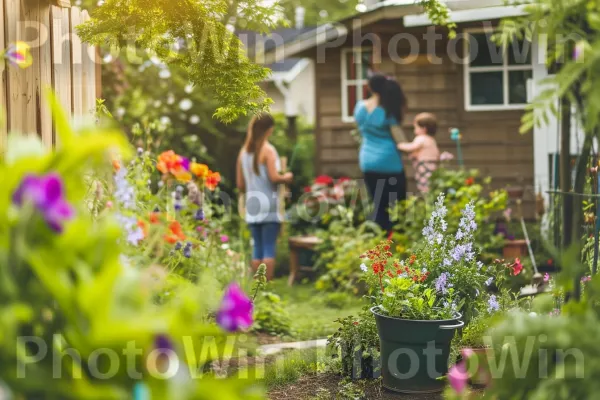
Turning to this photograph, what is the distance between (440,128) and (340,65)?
1.89 meters

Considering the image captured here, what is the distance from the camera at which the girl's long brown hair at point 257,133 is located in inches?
273

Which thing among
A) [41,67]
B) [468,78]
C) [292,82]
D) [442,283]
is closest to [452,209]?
[442,283]

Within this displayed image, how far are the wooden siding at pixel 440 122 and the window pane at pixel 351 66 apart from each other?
0.43 feet

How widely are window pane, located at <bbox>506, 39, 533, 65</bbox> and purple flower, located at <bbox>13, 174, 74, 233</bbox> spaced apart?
31.2ft

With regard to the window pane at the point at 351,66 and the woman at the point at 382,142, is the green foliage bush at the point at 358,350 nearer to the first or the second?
the woman at the point at 382,142

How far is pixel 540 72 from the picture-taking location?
10148 mm

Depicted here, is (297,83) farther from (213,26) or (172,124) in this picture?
(213,26)

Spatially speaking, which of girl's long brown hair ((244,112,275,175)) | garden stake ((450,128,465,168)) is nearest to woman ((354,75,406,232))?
girl's long brown hair ((244,112,275,175))

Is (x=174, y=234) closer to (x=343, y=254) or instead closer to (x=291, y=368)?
(x=291, y=368)

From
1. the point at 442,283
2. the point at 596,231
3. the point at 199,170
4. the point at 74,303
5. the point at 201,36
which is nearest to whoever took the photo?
the point at 74,303

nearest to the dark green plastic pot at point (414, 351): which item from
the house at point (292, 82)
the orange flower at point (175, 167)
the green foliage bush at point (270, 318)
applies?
the orange flower at point (175, 167)

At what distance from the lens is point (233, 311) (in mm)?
1807

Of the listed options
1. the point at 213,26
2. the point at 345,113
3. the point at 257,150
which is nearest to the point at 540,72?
the point at 345,113

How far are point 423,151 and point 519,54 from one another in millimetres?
2741
